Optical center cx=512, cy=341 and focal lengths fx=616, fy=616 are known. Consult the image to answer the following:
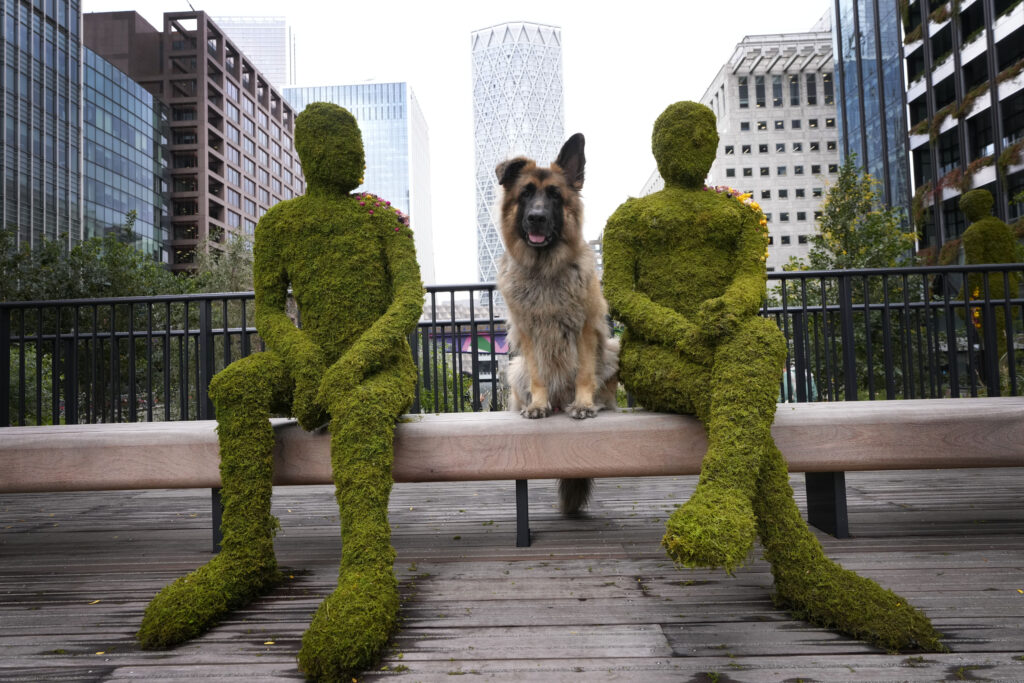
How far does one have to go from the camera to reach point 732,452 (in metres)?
2.28

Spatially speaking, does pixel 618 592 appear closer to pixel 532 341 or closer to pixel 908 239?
pixel 532 341

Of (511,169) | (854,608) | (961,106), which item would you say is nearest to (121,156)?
(961,106)

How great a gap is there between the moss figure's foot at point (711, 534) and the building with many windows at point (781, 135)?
75291mm

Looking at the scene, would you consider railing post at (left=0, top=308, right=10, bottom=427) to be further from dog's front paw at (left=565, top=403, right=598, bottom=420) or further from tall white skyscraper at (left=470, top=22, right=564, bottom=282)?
tall white skyscraper at (left=470, top=22, right=564, bottom=282)

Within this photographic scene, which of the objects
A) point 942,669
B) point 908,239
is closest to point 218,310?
point 908,239

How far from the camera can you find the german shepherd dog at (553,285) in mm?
3215

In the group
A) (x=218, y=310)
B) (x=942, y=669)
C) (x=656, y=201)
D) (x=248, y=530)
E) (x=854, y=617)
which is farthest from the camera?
(x=218, y=310)

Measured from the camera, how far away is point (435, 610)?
2.62 meters

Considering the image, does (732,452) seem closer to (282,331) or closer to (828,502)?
(828,502)

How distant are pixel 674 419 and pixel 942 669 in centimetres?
136

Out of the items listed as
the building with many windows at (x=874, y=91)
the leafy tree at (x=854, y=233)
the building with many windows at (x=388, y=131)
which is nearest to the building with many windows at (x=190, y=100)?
the building with many windows at (x=874, y=91)

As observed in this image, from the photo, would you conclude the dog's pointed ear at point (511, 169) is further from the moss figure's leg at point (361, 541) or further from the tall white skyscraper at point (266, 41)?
the tall white skyscraper at point (266, 41)

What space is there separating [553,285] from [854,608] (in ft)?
6.42

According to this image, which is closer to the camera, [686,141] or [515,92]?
[686,141]
